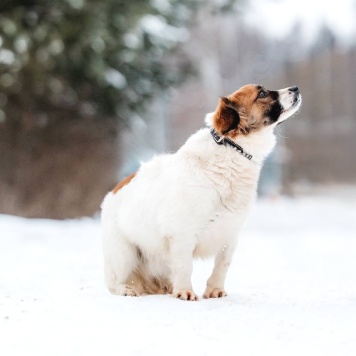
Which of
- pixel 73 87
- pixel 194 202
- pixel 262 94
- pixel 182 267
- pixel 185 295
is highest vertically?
pixel 262 94

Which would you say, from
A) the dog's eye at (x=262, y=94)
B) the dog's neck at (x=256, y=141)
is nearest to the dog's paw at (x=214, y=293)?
the dog's neck at (x=256, y=141)

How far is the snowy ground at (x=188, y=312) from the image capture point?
376cm

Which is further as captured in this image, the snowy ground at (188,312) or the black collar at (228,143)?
the black collar at (228,143)

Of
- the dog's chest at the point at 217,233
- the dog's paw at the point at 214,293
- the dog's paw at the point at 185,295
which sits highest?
the dog's chest at the point at 217,233

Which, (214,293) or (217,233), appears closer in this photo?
(217,233)

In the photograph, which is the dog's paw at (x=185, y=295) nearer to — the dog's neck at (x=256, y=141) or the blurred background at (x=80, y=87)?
the dog's neck at (x=256, y=141)

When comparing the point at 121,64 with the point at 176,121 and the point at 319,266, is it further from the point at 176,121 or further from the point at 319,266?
the point at 176,121

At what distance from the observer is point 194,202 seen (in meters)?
5.02

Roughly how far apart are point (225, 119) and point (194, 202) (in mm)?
645

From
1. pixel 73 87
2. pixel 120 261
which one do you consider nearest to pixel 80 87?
pixel 73 87

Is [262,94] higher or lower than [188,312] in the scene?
higher

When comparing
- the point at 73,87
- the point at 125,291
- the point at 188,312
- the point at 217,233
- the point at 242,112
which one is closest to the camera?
the point at 188,312

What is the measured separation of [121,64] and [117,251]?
10.7 meters

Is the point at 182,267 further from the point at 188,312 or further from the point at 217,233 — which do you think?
the point at 188,312
